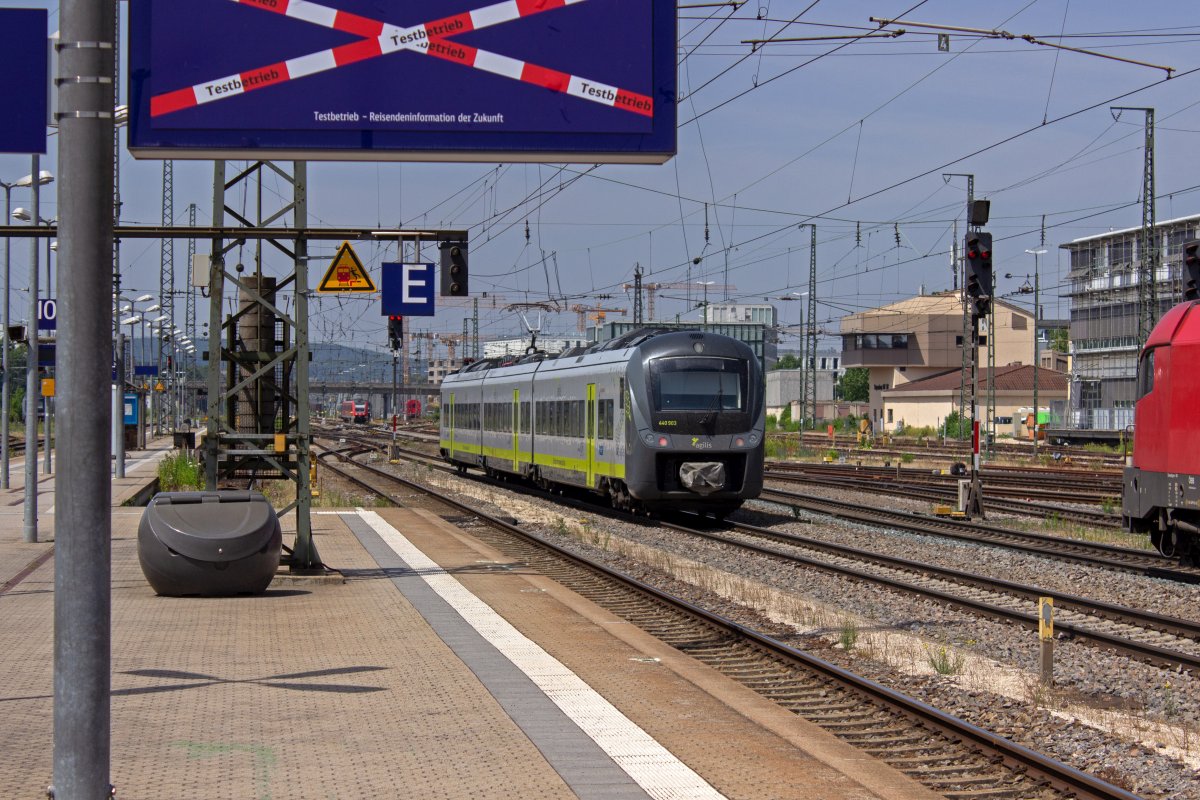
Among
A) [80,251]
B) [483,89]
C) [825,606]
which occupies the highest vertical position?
[483,89]

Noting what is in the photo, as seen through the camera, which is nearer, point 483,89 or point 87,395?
point 87,395

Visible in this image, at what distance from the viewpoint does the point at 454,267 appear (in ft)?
49.8

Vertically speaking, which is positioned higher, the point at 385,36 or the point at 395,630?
the point at 385,36

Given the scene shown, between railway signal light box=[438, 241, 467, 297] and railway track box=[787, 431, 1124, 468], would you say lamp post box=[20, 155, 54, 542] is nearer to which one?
railway signal light box=[438, 241, 467, 297]

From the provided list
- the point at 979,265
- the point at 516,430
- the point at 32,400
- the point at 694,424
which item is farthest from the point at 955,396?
the point at 32,400

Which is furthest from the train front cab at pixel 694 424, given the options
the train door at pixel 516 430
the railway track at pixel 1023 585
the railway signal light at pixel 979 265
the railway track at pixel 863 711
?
the train door at pixel 516 430

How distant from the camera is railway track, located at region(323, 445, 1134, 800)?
737 centimetres

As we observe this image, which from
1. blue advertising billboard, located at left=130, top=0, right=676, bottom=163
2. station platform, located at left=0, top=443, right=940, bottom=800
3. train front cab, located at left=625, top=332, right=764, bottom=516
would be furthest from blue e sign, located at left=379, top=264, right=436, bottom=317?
blue advertising billboard, located at left=130, top=0, right=676, bottom=163

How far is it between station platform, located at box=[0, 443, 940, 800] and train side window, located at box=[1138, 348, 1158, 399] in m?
8.49

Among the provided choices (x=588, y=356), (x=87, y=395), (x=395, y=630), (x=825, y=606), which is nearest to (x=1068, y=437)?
(x=588, y=356)

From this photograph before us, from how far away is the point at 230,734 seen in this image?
762 cm

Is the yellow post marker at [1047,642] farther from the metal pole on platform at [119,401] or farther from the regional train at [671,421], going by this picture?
the metal pole on platform at [119,401]

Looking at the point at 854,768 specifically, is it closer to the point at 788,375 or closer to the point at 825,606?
the point at 825,606

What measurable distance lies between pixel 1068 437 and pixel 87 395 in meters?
67.1
